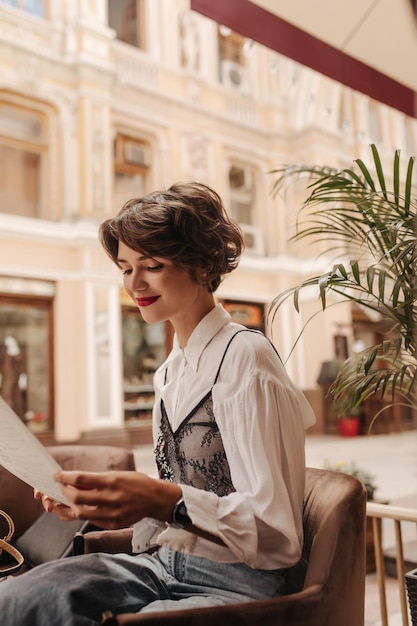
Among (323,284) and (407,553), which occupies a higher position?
(323,284)

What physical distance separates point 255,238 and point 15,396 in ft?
16.6

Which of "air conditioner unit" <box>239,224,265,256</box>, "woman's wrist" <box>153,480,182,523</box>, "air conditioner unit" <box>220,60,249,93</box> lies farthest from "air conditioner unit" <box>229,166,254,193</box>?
"woman's wrist" <box>153,480,182,523</box>

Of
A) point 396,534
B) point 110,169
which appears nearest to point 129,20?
point 110,169

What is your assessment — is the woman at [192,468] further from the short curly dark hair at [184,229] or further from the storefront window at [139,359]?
the storefront window at [139,359]

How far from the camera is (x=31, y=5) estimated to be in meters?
7.73

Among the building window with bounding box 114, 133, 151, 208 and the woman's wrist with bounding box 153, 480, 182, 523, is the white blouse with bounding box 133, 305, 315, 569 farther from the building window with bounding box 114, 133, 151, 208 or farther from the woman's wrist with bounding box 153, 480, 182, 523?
the building window with bounding box 114, 133, 151, 208

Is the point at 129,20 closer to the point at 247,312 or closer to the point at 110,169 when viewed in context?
the point at 110,169

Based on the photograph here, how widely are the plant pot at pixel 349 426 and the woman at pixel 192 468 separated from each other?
876cm

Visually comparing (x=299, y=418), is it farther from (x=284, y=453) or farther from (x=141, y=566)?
(x=141, y=566)

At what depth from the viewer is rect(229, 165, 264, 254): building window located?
10.2m

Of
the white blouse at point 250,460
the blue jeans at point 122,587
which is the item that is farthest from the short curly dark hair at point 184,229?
the blue jeans at point 122,587

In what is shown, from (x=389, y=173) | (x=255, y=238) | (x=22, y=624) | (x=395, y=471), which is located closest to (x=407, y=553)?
(x=22, y=624)

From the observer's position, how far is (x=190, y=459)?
1051 mm

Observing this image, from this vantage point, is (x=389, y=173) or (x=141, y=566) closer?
(x=141, y=566)
